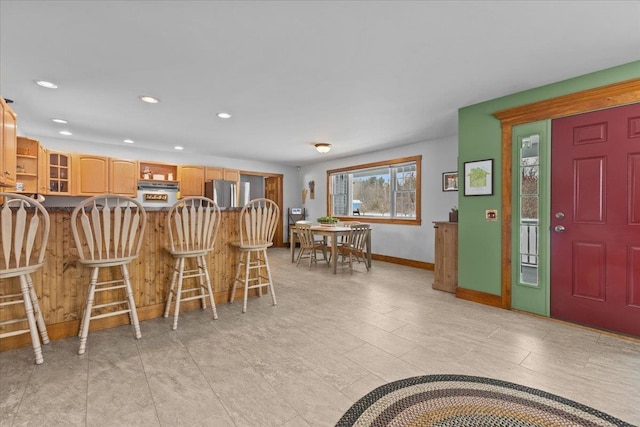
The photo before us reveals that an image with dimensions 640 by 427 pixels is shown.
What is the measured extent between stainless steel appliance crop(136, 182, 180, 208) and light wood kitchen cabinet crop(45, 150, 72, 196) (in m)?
1.15

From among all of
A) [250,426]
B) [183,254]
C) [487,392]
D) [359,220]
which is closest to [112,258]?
[183,254]

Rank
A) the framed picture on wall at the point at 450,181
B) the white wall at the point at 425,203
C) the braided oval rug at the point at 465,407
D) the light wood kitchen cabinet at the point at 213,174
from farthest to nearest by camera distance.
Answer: the light wood kitchen cabinet at the point at 213,174, the white wall at the point at 425,203, the framed picture on wall at the point at 450,181, the braided oval rug at the point at 465,407

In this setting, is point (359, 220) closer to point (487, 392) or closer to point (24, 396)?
point (487, 392)

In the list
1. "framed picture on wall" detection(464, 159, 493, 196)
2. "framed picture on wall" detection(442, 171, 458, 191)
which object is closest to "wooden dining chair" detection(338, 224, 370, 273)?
"framed picture on wall" detection(442, 171, 458, 191)

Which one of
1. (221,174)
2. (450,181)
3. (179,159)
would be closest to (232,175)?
(221,174)

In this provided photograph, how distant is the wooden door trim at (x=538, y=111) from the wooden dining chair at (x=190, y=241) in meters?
3.10

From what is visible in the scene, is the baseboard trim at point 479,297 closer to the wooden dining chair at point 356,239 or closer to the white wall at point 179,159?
the wooden dining chair at point 356,239

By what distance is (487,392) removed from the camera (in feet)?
5.76

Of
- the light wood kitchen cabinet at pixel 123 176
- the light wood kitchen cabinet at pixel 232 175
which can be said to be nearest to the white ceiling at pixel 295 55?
the light wood kitchen cabinet at pixel 123 176

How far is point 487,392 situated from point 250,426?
137 centimetres

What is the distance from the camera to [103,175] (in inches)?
222

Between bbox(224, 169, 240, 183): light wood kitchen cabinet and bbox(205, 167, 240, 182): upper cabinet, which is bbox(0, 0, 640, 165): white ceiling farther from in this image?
bbox(224, 169, 240, 183): light wood kitchen cabinet

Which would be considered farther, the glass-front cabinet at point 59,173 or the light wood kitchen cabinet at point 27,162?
the glass-front cabinet at point 59,173

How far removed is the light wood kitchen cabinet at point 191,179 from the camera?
6.62 m
